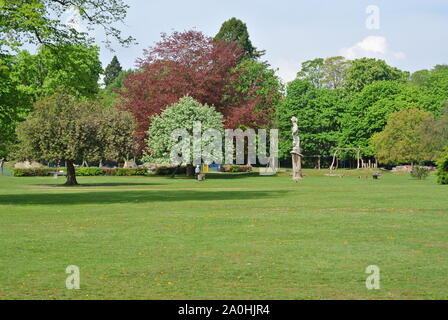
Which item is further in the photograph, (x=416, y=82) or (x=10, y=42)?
(x=416, y=82)

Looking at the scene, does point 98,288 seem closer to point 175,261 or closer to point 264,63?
point 175,261

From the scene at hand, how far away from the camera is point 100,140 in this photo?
4969 cm

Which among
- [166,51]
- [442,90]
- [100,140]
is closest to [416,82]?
[442,90]

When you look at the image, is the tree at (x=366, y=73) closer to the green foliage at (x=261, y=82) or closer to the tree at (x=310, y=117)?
the tree at (x=310, y=117)

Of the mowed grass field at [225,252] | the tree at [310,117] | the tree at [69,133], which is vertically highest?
the tree at [310,117]

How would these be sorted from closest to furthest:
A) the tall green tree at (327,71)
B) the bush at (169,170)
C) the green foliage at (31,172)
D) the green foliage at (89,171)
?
1. the green foliage at (31,172)
2. the bush at (169,170)
3. the green foliage at (89,171)
4. the tall green tree at (327,71)

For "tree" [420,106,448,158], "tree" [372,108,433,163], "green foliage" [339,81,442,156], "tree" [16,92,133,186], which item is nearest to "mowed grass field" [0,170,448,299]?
"tree" [16,92,133,186]

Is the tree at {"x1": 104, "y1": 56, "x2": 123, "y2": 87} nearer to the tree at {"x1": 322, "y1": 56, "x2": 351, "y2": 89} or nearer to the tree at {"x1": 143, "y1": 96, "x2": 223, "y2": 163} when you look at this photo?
the tree at {"x1": 322, "y1": 56, "x2": 351, "y2": 89}

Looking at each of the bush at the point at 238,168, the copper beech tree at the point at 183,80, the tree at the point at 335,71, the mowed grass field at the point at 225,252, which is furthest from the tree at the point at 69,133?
the tree at the point at 335,71

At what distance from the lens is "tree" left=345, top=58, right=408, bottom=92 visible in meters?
109

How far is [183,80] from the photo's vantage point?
229 ft

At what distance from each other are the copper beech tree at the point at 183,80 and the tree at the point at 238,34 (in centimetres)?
3823

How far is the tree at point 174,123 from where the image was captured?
6366 centimetres
